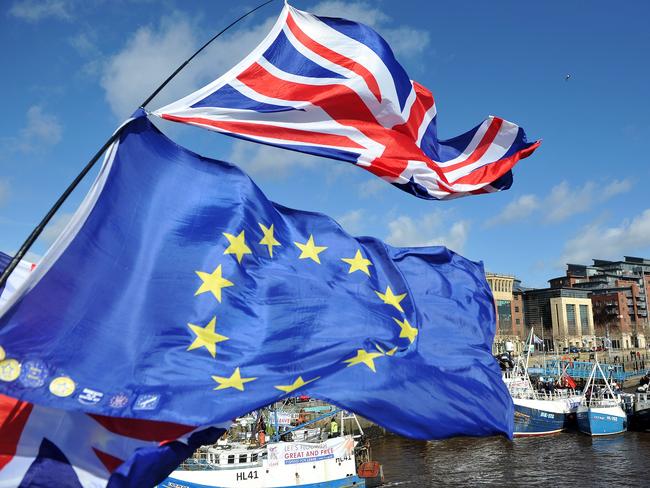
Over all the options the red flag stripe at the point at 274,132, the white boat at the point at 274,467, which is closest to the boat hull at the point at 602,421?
the white boat at the point at 274,467

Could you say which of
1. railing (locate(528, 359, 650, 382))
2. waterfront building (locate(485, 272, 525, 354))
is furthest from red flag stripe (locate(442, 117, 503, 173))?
waterfront building (locate(485, 272, 525, 354))

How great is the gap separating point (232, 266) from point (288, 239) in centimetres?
166

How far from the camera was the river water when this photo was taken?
146ft

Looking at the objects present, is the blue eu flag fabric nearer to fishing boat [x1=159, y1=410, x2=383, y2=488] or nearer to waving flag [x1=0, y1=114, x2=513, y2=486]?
waving flag [x1=0, y1=114, x2=513, y2=486]


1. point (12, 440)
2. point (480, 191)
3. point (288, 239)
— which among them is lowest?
point (12, 440)

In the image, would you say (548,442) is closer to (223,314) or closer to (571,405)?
(571,405)

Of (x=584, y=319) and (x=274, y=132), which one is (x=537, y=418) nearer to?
(x=274, y=132)

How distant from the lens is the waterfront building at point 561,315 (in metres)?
188

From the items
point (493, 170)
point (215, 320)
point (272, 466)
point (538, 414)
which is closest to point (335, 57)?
point (493, 170)

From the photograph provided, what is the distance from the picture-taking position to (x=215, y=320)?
9852 mm

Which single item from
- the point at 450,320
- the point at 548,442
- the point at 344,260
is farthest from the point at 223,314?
the point at 548,442

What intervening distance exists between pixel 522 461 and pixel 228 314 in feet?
158

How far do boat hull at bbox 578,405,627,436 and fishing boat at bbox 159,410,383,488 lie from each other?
31.9 meters

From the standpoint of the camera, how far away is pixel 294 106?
11414 millimetres
